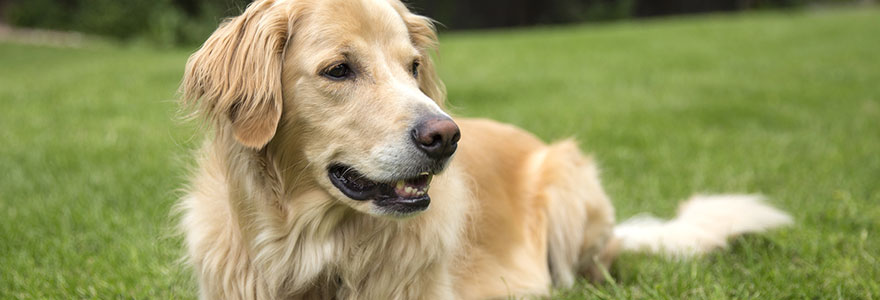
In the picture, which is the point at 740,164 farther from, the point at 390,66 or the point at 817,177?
the point at 390,66

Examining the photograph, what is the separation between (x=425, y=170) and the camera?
2301mm

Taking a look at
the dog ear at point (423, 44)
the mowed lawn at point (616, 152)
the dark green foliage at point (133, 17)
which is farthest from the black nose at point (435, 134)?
the dark green foliage at point (133, 17)

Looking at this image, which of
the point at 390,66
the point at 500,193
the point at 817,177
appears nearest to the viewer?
the point at 390,66

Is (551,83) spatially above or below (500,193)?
below

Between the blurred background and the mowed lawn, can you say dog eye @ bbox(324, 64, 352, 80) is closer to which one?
the mowed lawn

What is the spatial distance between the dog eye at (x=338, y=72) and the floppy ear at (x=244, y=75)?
0.55ft

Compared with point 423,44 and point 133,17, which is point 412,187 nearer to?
point 423,44

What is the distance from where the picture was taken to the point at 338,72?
95.7 inches

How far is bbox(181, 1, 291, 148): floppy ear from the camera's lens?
7.76 ft

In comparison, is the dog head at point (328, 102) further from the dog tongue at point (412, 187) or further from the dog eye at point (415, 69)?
the dog eye at point (415, 69)

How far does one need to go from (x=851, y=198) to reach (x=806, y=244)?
48.0 inches

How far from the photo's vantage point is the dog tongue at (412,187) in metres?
2.38

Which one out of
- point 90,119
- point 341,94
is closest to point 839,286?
point 341,94

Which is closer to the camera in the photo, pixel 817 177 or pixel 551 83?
pixel 817 177
